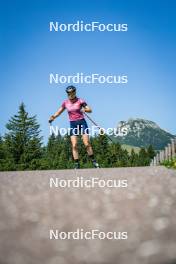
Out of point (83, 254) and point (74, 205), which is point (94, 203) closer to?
point (74, 205)

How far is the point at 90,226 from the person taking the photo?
3035 millimetres

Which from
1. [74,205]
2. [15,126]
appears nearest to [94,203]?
[74,205]

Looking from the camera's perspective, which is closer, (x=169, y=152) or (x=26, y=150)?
(x=169, y=152)

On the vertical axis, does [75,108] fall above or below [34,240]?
above

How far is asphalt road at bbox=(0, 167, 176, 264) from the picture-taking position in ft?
7.34

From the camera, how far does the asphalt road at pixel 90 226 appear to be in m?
2.24

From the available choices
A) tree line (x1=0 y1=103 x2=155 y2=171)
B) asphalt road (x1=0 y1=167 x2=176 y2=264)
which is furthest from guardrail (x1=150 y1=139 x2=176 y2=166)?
tree line (x1=0 y1=103 x2=155 y2=171)

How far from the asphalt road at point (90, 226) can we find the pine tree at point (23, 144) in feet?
143

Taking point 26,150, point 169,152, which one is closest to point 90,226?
point 169,152

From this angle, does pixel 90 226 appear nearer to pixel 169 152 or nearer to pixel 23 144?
pixel 169 152

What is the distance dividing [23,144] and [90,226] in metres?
46.4

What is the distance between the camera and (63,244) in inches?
102

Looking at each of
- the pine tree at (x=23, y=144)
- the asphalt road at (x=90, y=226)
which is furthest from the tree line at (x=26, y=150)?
the asphalt road at (x=90, y=226)

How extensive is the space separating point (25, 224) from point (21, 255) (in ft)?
2.88
